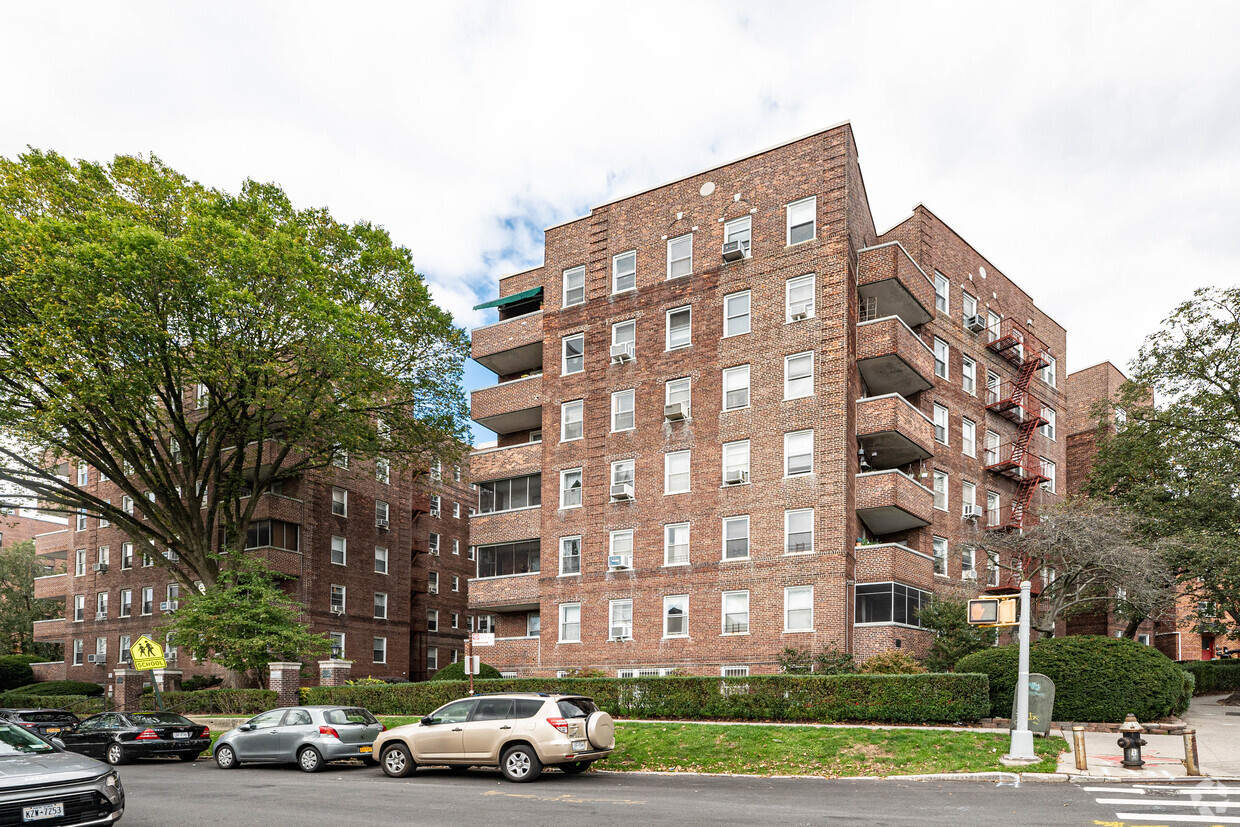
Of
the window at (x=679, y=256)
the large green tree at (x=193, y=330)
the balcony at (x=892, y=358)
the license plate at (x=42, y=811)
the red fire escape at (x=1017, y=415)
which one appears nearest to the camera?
the license plate at (x=42, y=811)

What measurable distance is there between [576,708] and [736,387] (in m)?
18.5

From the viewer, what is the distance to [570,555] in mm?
37375

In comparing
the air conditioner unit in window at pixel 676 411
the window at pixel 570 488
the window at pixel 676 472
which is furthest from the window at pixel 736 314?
the window at pixel 570 488

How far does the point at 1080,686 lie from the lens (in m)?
24.4

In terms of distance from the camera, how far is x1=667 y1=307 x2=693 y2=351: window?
3650 cm

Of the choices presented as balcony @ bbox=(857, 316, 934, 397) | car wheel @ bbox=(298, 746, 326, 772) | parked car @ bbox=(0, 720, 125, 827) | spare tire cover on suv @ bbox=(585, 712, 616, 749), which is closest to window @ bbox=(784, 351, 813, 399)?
balcony @ bbox=(857, 316, 934, 397)

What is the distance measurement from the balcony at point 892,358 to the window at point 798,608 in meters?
8.09

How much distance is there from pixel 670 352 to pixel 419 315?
9.68 m

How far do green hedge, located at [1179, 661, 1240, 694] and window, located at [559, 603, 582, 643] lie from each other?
1160 inches

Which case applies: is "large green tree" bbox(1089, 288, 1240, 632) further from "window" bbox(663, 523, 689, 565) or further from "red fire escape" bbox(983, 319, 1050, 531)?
"window" bbox(663, 523, 689, 565)

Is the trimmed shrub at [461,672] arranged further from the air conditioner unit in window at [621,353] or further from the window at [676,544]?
the air conditioner unit in window at [621,353]

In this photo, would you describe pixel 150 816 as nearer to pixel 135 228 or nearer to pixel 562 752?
pixel 562 752

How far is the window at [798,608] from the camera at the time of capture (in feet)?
104

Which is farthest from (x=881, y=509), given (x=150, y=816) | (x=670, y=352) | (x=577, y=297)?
(x=150, y=816)
